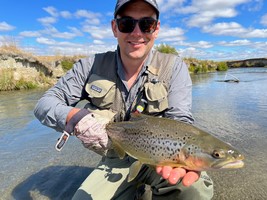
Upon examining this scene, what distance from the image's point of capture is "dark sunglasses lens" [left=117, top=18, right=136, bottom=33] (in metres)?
3.28

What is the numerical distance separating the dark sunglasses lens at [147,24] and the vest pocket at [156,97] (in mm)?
647

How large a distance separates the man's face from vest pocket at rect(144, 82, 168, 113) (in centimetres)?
41

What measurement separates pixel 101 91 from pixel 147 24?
98 cm

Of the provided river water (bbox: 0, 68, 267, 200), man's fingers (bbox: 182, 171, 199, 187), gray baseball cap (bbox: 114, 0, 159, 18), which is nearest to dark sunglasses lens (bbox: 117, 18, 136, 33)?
gray baseball cap (bbox: 114, 0, 159, 18)

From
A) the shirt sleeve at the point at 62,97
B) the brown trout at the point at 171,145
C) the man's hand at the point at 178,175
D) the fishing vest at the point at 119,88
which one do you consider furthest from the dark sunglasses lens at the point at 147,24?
the man's hand at the point at 178,175

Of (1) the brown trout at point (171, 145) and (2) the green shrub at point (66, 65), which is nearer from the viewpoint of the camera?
(1) the brown trout at point (171, 145)

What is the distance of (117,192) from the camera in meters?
3.41

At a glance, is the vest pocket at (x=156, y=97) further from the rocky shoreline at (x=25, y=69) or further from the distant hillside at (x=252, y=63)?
the distant hillside at (x=252, y=63)

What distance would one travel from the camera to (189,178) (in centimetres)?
241

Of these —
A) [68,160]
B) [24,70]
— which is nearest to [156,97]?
[68,160]

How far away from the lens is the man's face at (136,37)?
3318 millimetres

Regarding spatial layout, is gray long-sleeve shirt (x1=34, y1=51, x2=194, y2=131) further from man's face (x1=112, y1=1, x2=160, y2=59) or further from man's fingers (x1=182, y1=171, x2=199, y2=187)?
man's fingers (x1=182, y1=171, x2=199, y2=187)

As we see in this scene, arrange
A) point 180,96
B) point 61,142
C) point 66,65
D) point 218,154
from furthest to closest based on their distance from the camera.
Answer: point 66,65
point 180,96
point 61,142
point 218,154

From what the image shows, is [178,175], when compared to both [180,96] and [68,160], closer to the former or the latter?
[180,96]
